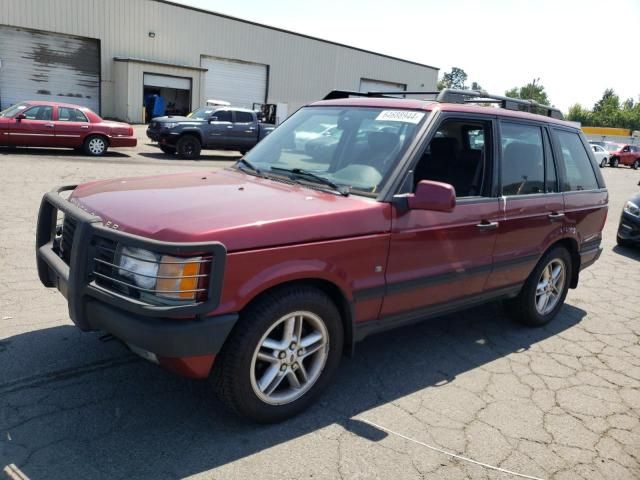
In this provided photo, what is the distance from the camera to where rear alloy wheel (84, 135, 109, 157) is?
15.3 metres

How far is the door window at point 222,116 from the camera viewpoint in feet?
59.7

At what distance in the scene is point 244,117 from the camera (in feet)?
62.0

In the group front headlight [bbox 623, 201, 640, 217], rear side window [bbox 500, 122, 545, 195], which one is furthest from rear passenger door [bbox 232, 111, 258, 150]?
rear side window [bbox 500, 122, 545, 195]

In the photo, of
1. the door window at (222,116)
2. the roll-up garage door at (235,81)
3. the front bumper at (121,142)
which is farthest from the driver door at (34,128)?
the roll-up garage door at (235,81)

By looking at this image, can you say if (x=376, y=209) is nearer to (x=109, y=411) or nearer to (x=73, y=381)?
(x=109, y=411)

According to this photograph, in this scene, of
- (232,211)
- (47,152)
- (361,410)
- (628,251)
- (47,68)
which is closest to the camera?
(232,211)

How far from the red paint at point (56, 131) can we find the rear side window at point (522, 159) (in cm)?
1381

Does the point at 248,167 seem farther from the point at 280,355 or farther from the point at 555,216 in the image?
the point at 555,216

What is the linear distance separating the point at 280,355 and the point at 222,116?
54.1ft

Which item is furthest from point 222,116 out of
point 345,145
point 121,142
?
point 345,145

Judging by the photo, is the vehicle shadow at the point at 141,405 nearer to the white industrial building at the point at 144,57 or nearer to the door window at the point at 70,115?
the door window at the point at 70,115

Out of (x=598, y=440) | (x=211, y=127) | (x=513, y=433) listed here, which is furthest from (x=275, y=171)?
(x=211, y=127)

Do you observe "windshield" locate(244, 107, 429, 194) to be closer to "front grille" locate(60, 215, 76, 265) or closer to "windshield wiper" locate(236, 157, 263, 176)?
"windshield wiper" locate(236, 157, 263, 176)

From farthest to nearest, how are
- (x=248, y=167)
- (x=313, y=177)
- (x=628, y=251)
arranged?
(x=628, y=251), (x=248, y=167), (x=313, y=177)
